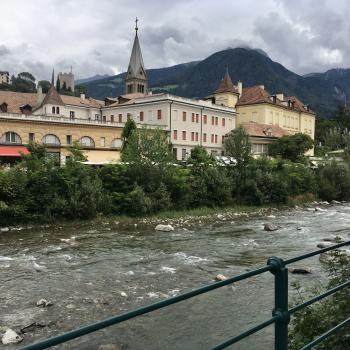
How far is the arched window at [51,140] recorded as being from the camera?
46.5 m

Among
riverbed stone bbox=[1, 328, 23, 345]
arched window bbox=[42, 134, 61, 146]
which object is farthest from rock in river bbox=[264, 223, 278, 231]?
arched window bbox=[42, 134, 61, 146]

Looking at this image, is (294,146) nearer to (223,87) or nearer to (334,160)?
(334,160)

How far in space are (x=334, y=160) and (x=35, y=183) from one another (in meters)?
31.5

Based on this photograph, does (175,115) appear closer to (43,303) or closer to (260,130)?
(260,130)

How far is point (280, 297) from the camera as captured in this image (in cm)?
283

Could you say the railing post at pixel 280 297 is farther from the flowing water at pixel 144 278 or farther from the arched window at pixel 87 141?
the arched window at pixel 87 141

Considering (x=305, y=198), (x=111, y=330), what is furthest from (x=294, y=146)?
(x=111, y=330)

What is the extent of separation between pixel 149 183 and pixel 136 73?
2606 inches

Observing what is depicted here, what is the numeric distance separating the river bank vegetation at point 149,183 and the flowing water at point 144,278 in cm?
220

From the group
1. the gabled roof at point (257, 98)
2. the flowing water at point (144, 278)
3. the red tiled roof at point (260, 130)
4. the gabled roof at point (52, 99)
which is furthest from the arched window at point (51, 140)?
the gabled roof at point (257, 98)

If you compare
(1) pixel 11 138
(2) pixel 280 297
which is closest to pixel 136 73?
(1) pixel 11 138

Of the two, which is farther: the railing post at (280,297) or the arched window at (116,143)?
the arched window at (116,143)

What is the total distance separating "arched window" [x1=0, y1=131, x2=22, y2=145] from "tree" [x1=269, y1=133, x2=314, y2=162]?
33319mm

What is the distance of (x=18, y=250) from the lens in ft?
61.2
